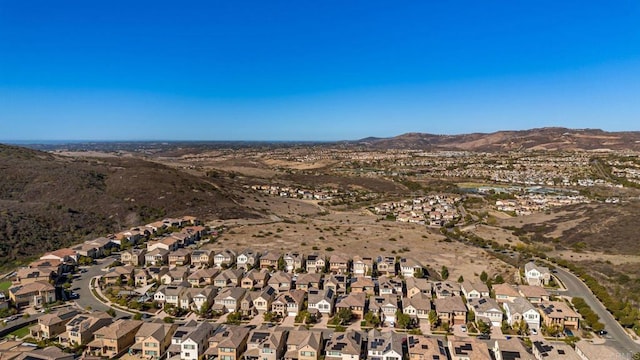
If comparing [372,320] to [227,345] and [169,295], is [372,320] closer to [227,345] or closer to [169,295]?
[227,345]

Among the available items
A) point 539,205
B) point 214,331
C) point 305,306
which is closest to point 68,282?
point 214,331

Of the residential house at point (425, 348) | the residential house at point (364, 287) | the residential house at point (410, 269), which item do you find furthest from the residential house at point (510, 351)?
the residential house at point (410, 269)

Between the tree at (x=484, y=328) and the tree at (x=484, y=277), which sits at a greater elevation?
the tree at (x=484, y=277)

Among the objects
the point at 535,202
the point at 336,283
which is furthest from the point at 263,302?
the point at 535,202

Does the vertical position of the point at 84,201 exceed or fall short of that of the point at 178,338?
it exceeds it

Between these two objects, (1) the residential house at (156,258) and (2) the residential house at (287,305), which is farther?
(1) the residential house at (156,258)

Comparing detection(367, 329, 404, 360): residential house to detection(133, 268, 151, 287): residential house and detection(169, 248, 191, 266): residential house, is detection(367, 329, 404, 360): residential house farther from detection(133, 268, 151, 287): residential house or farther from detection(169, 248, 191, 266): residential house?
detection(169, 248, 191, 266): residential house

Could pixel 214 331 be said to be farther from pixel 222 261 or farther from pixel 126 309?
pixel 222 261

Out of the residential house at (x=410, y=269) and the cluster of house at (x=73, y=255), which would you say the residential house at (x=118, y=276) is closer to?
the cluster of house at (x=73, y=255)
